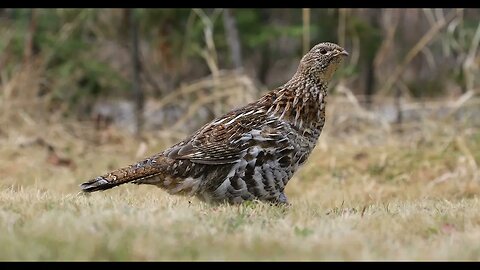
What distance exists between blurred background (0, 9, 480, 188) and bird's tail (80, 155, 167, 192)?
6.07m

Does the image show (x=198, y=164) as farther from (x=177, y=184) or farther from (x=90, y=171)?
(x=90, y=171)

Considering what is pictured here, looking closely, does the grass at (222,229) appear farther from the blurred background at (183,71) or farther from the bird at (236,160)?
the blurred background at (183,71)

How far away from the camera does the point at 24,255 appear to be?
4402 mm

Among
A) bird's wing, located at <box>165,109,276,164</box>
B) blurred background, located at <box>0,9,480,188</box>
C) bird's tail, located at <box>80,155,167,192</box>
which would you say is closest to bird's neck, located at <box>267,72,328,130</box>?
bird's wing, located at <box>165,109,276,164</box>

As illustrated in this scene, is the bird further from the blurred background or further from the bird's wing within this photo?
the blurred background

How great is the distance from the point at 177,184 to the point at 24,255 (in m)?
3.02

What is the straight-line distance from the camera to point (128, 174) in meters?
7.20

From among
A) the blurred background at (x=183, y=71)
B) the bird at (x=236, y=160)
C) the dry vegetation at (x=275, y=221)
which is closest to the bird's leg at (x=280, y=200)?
the bird at (x=236, y=160)

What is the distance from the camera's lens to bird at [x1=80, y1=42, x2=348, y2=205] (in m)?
7.21

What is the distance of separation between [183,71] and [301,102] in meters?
10.6

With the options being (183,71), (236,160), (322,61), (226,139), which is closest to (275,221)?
(236,160)

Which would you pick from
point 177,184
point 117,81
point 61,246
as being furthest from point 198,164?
point 117,81

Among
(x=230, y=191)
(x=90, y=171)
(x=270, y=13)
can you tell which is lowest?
(x=90, y=171)

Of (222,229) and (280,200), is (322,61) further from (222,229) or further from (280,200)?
(222,229)
